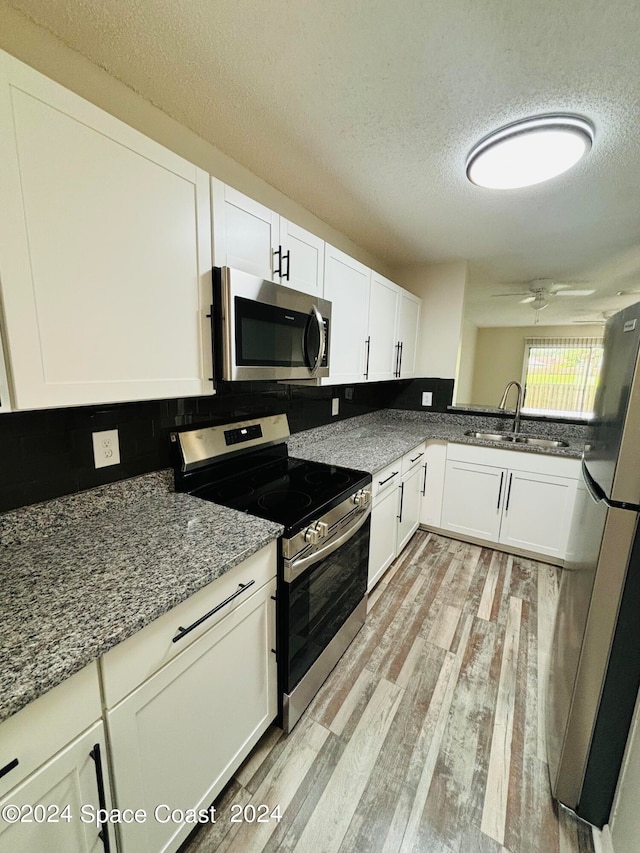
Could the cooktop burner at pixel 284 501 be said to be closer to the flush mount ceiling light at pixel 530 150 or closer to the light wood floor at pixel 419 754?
the light wood floor at pixel 419 754

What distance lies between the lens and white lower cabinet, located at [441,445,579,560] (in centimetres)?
249

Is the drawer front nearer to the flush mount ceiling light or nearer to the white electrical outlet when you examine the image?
the flush mount ceiling light

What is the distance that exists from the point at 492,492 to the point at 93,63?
10.4 feet

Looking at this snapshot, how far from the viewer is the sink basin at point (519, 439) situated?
273 centimetres

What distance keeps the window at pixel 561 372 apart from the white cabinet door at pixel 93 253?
6.72 m

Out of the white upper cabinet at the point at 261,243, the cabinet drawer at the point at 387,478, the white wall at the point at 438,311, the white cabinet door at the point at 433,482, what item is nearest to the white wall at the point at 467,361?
the white wall at the point at 438,311

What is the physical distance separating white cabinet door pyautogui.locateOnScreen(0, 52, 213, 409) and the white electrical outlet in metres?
0.33

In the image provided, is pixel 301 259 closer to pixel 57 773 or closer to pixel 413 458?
pixel 413 458

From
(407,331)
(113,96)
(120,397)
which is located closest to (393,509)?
(407,331)

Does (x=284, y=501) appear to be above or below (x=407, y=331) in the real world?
below

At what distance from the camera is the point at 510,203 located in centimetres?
200

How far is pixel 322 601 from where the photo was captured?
4.92 feet

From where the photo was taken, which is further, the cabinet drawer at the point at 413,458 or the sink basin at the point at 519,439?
the sink basin at the point at 519,439

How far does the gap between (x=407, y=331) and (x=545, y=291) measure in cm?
217
